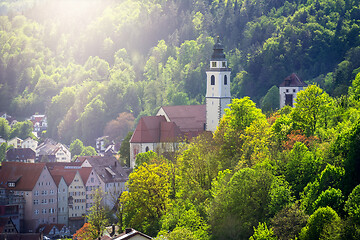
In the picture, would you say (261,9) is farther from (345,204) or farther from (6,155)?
(345,204)

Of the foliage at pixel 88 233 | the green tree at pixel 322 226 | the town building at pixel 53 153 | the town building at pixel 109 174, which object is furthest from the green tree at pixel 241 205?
the town building at pixel 53 153

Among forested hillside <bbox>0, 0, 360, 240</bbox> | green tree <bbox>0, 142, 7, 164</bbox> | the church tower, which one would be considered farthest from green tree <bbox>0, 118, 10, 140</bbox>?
the church tower

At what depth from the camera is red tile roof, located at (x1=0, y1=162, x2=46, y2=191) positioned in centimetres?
10131

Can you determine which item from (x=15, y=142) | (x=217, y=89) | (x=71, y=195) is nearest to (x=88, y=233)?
(x=71, y=195)

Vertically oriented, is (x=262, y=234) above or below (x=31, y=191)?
below

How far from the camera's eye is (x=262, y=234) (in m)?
50.1

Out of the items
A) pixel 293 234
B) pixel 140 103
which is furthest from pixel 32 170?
pixel 140 103

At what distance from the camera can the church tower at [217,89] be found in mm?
100500

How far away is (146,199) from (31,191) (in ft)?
111

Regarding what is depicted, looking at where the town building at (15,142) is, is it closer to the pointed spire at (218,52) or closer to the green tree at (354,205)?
the pointed spire at (218,52)

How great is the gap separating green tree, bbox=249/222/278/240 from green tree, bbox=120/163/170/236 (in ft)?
58.4

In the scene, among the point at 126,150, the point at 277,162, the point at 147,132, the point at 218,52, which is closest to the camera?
the point at 277,162

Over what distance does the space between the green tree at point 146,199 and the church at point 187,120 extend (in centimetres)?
2758

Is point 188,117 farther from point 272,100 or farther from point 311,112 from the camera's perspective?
point 311,112
